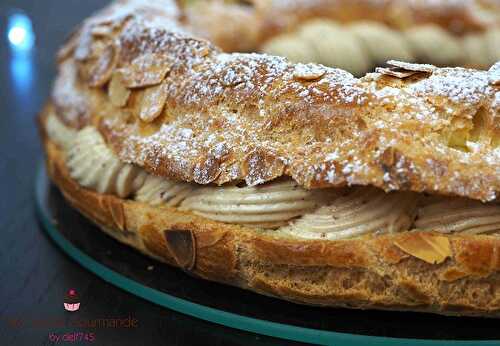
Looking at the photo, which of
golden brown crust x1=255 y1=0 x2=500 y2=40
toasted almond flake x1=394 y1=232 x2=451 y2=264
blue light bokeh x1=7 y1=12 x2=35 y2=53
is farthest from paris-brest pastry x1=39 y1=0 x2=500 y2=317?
blue light bokeh x1=7 y1=12 x2=35 y2=53

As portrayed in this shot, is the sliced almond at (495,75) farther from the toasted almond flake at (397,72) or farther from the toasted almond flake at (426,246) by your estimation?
the toasted almond flake at (426,246)

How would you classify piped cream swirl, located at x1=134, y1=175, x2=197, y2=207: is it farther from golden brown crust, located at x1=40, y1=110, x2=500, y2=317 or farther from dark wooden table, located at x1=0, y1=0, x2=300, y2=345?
dark wooden table, located at x1=0, y1=0, x2=300, y2=345

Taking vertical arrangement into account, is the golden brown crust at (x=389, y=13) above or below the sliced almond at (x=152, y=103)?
below

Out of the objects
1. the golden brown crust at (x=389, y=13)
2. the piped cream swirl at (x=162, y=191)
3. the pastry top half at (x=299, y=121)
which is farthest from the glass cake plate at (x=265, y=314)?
the golden brown crust at (x=389, y=13)

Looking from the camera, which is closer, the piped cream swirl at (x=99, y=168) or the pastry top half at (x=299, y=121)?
the pastry top half at (x=299, y=121)

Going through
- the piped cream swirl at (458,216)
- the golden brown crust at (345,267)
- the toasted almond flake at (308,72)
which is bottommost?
the golden brown crust at (345,267)

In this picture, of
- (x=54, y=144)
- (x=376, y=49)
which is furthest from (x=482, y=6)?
(x=54, y=144)
